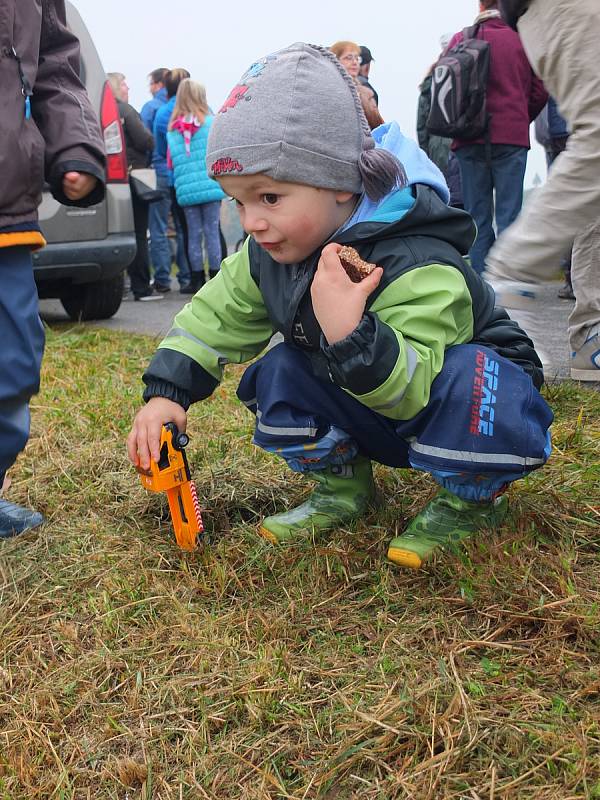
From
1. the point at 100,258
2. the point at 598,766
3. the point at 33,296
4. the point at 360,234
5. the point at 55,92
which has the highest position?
the point at 55,92

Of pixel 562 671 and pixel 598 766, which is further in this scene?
pixel 562 671

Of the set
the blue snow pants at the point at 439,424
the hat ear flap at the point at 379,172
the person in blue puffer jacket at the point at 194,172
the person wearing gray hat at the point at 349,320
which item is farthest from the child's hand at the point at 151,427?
the person in blue puffer jacket at the point at 194,172

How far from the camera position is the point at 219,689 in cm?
154

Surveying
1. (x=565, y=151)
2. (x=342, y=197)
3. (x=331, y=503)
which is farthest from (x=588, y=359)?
(x=342, y=197)

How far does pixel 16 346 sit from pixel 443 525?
3.56 feet

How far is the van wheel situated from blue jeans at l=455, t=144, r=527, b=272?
2275mm

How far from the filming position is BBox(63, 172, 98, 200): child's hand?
2.30m

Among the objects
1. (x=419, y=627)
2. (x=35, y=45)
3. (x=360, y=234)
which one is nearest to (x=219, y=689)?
(x=419, y=627)

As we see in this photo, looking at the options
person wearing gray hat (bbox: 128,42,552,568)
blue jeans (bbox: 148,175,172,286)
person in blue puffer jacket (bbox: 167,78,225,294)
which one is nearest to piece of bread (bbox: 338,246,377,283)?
person wearing gray hat (bbox: 128,42,552,568)

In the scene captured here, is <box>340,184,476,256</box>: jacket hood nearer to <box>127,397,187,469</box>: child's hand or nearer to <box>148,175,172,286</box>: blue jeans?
<box>127,397,187,469</box>: child's hand

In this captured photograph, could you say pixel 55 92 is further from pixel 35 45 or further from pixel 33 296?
pixel 33 296

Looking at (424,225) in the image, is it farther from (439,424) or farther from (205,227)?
(205,227)

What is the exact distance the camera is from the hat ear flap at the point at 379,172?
1818 millimetres

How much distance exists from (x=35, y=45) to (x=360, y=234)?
992 millimetres
